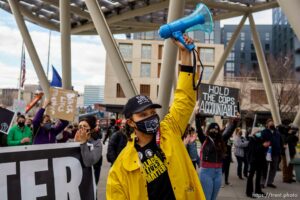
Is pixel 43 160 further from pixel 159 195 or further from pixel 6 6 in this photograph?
pixel 6 6

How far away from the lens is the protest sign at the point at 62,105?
9.05 m

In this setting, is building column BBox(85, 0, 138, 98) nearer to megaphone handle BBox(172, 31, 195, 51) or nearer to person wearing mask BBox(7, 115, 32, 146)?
person wearing mask BBox(7, 115, 32, 146)

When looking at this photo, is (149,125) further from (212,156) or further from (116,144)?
(116,144)

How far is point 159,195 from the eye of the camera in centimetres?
275

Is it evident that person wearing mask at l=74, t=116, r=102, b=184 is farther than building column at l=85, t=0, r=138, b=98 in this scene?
No

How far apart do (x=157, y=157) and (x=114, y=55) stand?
1179 centimetres

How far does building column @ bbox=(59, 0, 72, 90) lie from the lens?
16531 millimetres

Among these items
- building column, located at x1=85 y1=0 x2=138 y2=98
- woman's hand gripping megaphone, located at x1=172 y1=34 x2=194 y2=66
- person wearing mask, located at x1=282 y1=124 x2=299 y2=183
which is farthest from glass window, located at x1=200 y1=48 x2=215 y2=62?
woman's hand gripping megaphone, located at x1=172 y1=34 x2=194 y2=66

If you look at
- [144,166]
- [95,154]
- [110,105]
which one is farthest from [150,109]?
[110,105]

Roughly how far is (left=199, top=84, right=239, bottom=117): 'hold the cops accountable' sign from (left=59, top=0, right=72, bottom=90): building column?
367 inches

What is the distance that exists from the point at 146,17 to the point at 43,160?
1022 inches

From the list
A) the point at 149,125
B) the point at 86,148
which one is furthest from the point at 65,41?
the point at 149,125

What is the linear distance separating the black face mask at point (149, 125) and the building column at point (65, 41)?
14.5 metres

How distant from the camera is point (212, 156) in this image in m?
6.90
